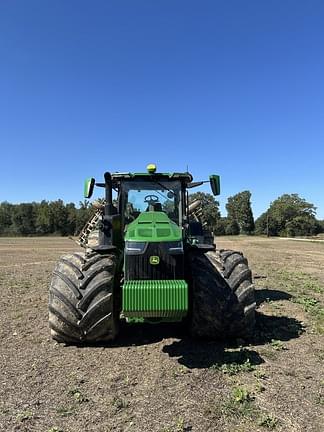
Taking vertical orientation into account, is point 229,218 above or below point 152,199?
above

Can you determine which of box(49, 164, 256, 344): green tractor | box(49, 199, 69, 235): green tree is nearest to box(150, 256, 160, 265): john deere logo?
box(49, 164, 256, 344): green tractor

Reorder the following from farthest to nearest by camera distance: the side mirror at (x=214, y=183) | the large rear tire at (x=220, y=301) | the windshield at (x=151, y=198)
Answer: the windshield at (x=151, y=198) < the side mirror at (x=214, y=183) < the large rear tire at (x=220, y=301)

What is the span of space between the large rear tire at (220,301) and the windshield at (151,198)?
1431 millimetres

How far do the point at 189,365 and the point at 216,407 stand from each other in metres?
1.34

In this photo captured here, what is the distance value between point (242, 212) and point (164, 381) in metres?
111

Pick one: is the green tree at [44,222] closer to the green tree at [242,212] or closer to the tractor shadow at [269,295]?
the green tree at [242,212]

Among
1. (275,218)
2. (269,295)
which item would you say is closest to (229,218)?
(275,218)

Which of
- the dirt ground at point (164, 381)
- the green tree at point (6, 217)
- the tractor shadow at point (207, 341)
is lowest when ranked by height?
the dirt ground at point (164, 381)

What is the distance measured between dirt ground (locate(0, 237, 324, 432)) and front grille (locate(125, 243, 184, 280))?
1133 millimetres

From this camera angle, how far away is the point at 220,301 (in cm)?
Result: 632

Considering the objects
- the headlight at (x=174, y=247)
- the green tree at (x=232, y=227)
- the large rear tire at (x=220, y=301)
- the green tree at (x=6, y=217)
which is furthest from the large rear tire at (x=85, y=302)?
the green tree at (x=6, y=217)

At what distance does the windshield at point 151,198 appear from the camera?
25.7 ft

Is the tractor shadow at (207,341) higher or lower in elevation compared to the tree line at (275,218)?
lower

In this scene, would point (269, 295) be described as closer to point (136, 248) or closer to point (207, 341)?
point (207, 341)
